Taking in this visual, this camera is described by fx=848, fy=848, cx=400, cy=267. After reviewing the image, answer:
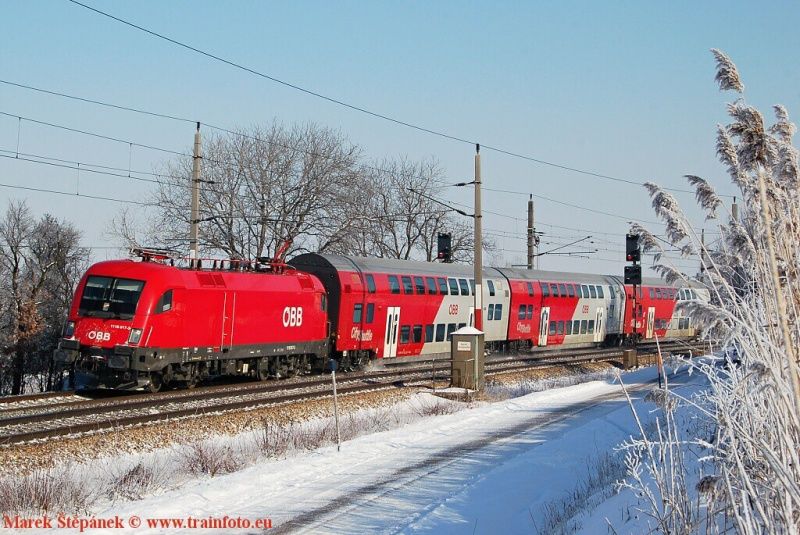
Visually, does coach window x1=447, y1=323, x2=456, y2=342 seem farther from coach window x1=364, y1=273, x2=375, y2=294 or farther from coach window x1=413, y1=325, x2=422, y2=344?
coach window x1=364, y1=273, x2=375, y2=294

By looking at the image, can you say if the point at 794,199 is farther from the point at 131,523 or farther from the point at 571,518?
the point at 131,523

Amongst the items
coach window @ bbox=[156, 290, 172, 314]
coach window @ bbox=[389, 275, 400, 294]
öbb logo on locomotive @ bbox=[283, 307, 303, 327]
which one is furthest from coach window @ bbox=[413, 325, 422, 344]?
coach window @ bbox=[156, 290, 172, 314]

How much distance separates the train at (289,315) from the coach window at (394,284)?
47 mm

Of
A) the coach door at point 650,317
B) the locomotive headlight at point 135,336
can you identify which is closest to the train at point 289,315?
the locomotive headlight at point 135,336

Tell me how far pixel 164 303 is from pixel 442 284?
1439 centimetres

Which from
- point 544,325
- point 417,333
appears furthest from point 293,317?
point 544,325

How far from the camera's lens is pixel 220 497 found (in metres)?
10.4

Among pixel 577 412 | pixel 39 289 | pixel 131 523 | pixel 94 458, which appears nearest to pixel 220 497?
pixel 131 523

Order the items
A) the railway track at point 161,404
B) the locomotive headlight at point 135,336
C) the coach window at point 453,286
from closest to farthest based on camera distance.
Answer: the railway track at point 161,404
the locomotive headlight at point 135,336
the coach window at point 453,286

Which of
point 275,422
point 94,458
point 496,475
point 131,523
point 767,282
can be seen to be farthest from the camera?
point 275,422

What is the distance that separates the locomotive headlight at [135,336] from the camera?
18594mm

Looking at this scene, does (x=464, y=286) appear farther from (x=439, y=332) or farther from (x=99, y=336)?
(x=99, y=336)

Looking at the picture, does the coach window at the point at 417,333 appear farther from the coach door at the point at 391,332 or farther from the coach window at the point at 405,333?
the coach door at the point at 391,332

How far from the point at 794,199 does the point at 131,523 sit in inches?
285
